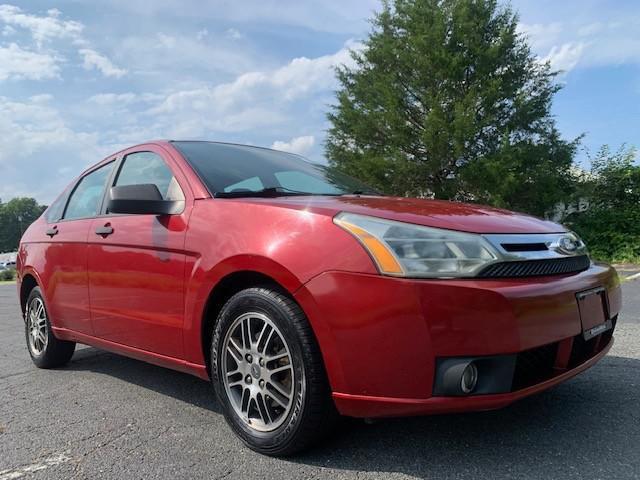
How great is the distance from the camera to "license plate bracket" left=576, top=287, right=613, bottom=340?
7.54ft

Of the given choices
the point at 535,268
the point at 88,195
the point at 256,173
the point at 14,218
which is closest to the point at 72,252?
the point at 88,195

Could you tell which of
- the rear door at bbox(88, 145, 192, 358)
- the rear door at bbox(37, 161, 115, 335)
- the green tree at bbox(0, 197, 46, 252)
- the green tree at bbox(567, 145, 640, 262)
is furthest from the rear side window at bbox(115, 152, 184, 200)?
the green tree at bbox(0, 197, 46, 252)

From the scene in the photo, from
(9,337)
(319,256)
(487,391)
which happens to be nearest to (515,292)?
(487,391)

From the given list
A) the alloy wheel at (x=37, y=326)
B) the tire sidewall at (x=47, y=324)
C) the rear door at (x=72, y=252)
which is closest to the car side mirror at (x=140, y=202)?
the rear door at (x=72, y=252)

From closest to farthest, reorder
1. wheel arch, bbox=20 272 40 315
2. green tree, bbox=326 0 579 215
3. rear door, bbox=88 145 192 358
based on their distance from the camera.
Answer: rear door, bbox=88 145 192 358 → wheel arch, bbox=20 272 40 315 → green tree, bbox=326 0 579 215

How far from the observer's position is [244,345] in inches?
97.6

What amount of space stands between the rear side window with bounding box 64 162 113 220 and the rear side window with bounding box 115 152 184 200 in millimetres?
238

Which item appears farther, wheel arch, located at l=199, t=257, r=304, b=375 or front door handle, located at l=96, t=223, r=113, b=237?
front door handle, located at l=96, t=223, r=113, b=237

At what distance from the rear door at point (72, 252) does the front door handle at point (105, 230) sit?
240mm

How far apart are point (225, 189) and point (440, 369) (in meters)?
1.52

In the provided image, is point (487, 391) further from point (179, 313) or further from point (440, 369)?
point (179, 313)

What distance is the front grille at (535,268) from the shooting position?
2.07 metres

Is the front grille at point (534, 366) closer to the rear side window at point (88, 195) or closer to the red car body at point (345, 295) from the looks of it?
the red car body at point (345, 295)

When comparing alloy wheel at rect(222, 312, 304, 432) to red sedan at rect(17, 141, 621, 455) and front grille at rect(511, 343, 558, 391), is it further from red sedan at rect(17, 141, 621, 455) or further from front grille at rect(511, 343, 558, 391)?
front grille at rect(511, 343, 558, 391)
